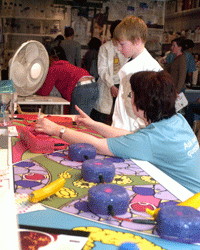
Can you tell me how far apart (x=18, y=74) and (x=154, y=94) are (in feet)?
5.03

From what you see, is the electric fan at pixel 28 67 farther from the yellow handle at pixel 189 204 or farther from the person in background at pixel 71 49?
the yellow handle at pixel 189 204

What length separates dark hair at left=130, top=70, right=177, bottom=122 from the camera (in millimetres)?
1550

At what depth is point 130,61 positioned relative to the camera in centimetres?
236

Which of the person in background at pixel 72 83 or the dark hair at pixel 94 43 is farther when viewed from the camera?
the dark hair at pixel 94 43

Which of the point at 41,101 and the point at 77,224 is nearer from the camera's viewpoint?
the point at 77,224

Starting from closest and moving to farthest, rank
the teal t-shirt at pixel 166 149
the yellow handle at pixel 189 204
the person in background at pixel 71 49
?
the yellow handle at pixel 189 204, the teal t-shirt at pixel 166 149, the person in background at pixel 71 49

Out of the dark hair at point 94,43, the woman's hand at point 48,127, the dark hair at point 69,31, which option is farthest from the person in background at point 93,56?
the woman's hand at point 48,127

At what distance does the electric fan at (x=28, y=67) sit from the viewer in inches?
107

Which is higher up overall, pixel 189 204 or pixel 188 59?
pixel 188 59

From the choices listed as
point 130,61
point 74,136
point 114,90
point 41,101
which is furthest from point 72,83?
point 74,136

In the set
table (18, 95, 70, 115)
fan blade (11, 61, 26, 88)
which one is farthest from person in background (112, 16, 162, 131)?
table (18, 95, 70, 115)

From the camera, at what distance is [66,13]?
6402mm

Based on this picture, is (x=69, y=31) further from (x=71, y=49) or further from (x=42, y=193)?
(x=42, y=193)

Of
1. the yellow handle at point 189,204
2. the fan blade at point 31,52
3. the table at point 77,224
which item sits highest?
the fan blade at point 31,52
